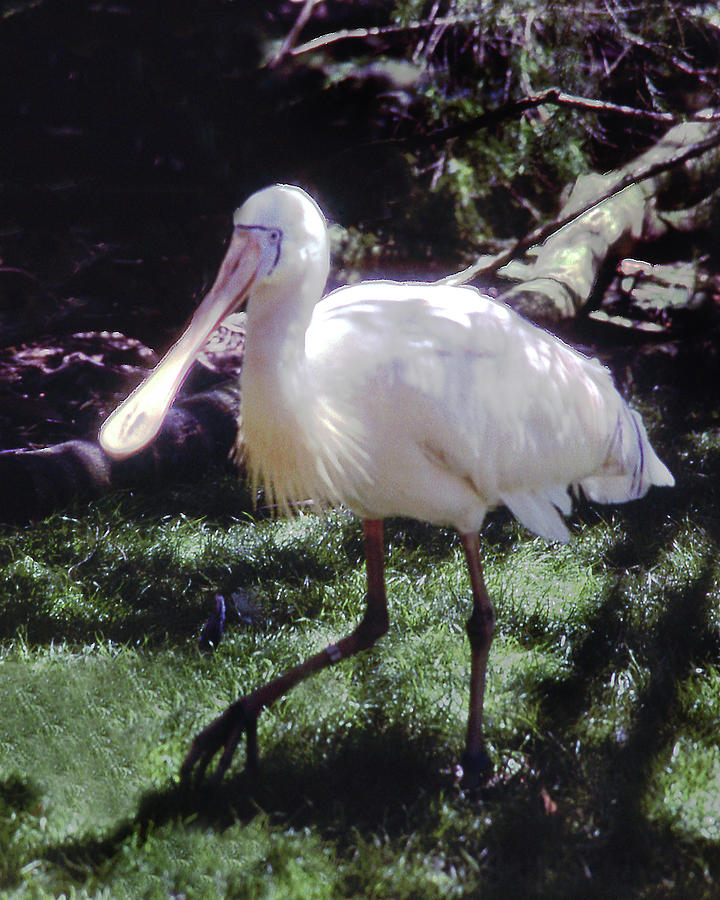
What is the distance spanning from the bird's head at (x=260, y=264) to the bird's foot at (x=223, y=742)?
3.26ft

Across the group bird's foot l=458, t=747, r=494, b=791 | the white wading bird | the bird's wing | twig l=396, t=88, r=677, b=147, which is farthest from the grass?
twig l=396, t=88, r=677, b=147

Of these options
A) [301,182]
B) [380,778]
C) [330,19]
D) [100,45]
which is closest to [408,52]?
[330,19]

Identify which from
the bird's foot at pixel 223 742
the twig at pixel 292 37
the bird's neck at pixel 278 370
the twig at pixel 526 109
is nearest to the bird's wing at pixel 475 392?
the bird's neck at pixel 278 370

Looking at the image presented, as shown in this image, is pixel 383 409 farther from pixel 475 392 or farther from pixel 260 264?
pixel 260 264

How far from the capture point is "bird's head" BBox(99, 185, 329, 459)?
288 centimetres

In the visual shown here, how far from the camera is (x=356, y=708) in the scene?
11.5 ft

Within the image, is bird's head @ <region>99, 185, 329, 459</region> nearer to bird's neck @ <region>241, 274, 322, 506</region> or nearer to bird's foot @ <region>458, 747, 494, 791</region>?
bird's neck @ <region>241, 274, 322, 506</region>

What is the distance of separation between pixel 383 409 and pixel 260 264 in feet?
1.89

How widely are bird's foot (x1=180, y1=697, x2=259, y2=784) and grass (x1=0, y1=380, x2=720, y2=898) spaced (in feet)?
0.22

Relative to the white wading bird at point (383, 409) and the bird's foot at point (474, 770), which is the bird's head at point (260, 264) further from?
the bird's foot at point (474, 770)

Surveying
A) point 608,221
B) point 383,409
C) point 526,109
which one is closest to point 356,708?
point 383,409

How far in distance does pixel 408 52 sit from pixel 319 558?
13.6 ft

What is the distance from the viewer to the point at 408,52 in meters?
7.10

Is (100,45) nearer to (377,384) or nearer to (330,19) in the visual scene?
(330,19)
